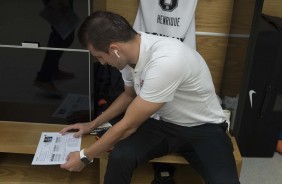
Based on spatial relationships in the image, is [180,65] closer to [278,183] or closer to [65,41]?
[65,41]

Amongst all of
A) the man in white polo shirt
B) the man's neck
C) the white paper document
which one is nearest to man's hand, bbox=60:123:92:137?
the white paper document

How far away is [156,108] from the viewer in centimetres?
141

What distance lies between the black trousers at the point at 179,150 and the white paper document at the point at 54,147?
0.27m

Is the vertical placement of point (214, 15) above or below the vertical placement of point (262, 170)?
above

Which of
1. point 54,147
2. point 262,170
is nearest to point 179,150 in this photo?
point 54,147

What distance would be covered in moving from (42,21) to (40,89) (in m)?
0.36

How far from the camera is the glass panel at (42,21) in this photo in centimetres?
156

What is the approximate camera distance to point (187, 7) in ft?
6.18

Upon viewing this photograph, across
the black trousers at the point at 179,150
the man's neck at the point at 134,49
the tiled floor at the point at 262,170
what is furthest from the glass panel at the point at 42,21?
the tiled floor at the point at 262,170

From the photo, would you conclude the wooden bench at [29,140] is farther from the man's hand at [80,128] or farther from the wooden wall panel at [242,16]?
the wooden wall panel at [242,16]

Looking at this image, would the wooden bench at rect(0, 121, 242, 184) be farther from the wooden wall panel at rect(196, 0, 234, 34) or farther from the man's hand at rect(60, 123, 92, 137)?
the wooden wall panel at rect(196, 0, 234, 34)

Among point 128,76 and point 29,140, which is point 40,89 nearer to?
point 29,140

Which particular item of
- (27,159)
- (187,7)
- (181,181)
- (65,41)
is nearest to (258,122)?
(181,181)

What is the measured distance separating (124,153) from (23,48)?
69cm
